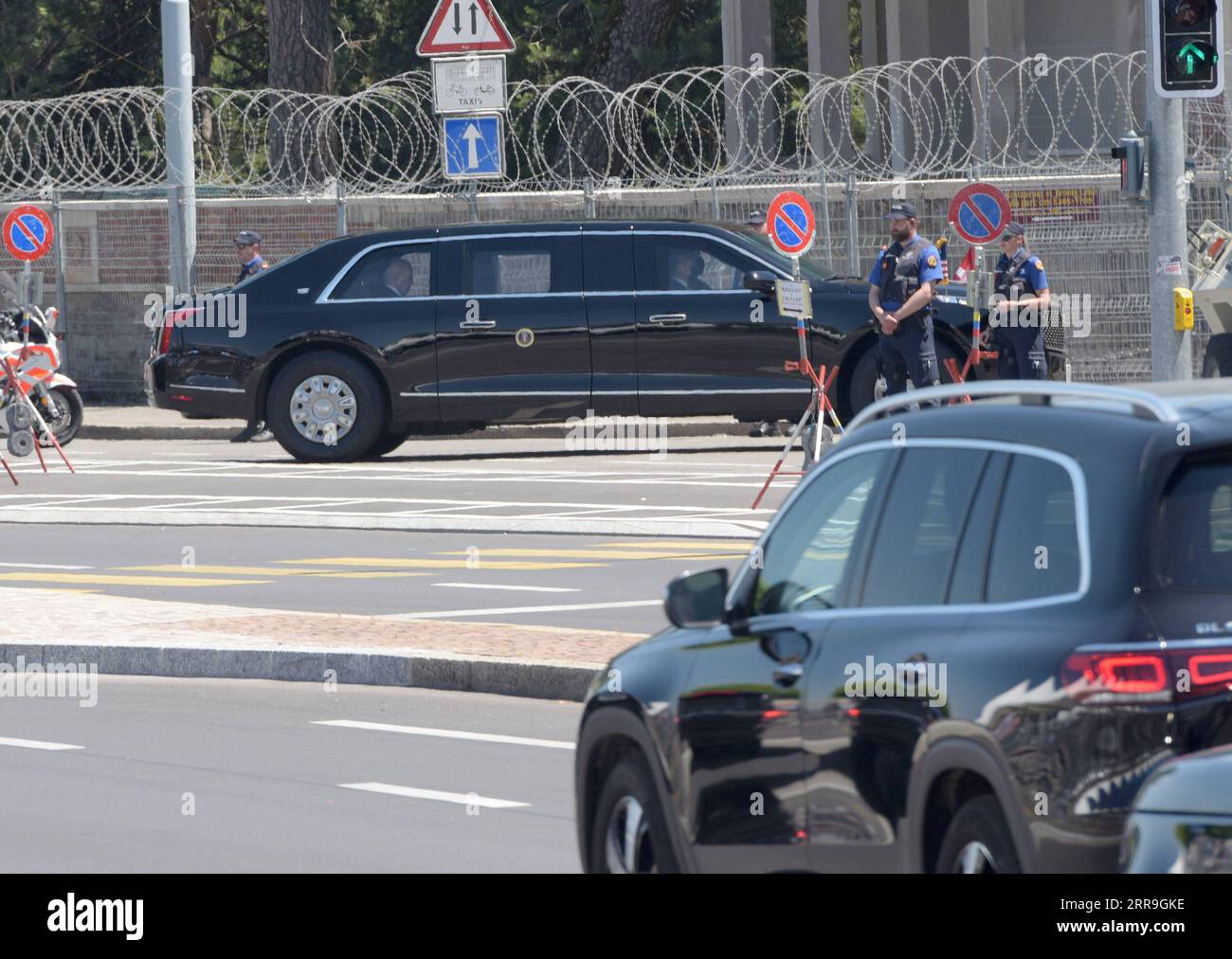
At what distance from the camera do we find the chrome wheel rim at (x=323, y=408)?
71.5 ft

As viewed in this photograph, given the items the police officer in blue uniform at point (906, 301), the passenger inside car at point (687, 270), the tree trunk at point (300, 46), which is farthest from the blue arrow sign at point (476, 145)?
the tree trunk at point (300, 46)

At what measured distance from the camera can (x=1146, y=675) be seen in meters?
4.52

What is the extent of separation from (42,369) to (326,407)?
2.93 metres

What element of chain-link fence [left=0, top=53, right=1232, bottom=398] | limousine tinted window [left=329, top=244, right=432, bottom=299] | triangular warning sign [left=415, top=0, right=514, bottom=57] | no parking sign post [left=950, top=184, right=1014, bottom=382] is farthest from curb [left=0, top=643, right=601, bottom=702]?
no parking sign post [left=950, top=184, right=1014, bottom=382]

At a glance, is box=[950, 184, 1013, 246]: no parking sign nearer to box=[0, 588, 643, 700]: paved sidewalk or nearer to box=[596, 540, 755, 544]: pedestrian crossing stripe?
box=[596, 540, 755, 544]: pedestrian crossing stripe

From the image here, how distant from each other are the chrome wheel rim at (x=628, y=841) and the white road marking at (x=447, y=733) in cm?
335

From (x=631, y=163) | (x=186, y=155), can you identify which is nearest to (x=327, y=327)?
(x=631, y=163)

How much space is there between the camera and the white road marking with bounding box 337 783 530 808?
8.27 m

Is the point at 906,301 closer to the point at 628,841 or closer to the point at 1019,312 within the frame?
the point at 1019,312

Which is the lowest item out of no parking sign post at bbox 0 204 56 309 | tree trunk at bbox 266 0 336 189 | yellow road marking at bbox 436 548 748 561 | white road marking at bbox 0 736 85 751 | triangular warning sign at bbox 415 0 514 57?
white road marking at bbox 0 736 85 751

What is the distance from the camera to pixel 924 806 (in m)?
4.84

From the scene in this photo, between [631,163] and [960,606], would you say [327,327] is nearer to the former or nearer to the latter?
[631,163]

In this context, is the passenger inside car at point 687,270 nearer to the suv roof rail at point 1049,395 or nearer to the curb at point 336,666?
the curb at point 336,666

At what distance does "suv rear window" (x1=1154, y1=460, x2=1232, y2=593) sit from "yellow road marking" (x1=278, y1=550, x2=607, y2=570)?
33.3 feet
